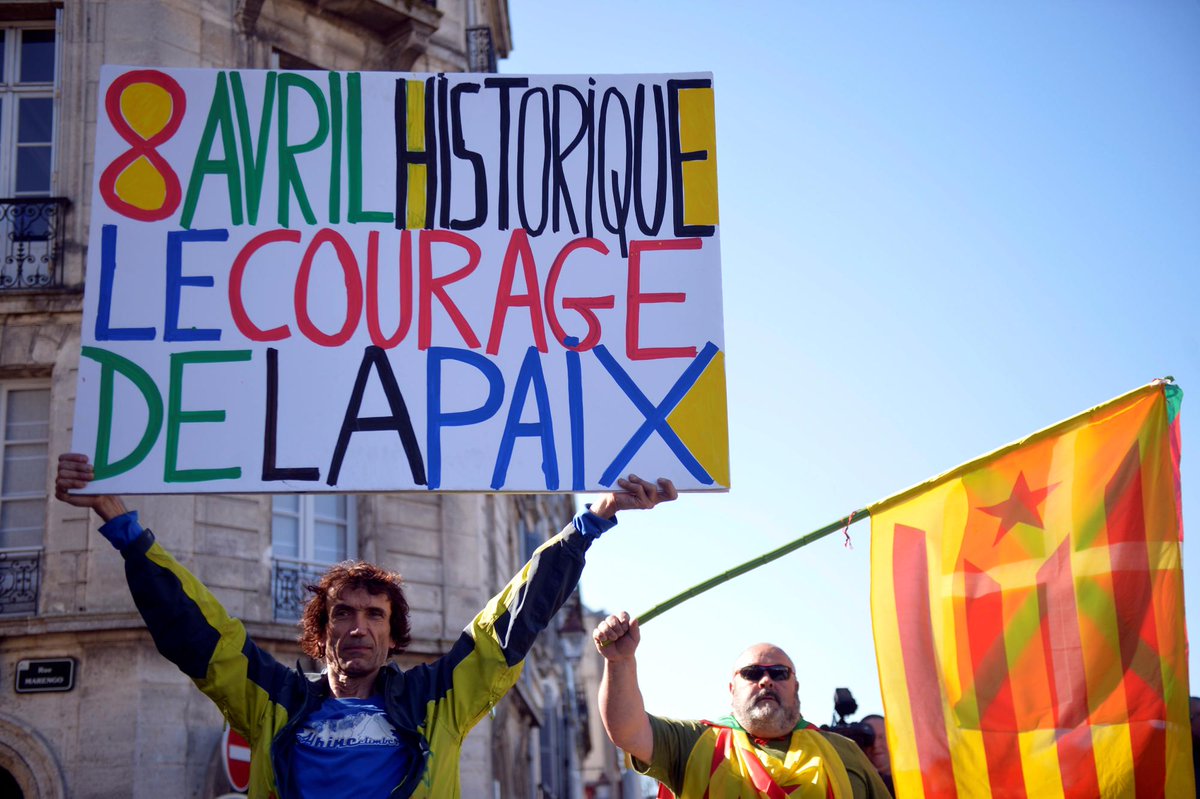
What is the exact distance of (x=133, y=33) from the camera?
571 inches

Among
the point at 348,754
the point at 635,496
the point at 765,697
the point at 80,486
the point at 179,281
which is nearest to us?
the point at 348,754

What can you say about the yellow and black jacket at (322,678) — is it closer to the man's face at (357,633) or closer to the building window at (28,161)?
the man's face at (357,633)

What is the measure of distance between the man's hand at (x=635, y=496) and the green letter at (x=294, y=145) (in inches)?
61.4

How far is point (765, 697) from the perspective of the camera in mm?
5387

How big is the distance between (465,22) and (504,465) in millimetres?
14178

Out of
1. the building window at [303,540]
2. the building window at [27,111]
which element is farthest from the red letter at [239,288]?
the building window at [27,111]

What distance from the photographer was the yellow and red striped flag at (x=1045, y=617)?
530cm

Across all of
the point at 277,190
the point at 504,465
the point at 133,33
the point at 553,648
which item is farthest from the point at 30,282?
the point at 553,648

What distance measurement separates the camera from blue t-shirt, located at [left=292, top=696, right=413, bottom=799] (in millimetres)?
4242

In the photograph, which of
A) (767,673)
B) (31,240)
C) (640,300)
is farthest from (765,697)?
(31,240)

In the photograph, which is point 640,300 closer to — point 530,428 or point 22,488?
point 530,428

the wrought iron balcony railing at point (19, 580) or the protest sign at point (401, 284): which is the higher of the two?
the protest sign at point (401, 284)

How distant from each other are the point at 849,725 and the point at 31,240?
1019 centimetres

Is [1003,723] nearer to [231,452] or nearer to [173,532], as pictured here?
[231,452]
